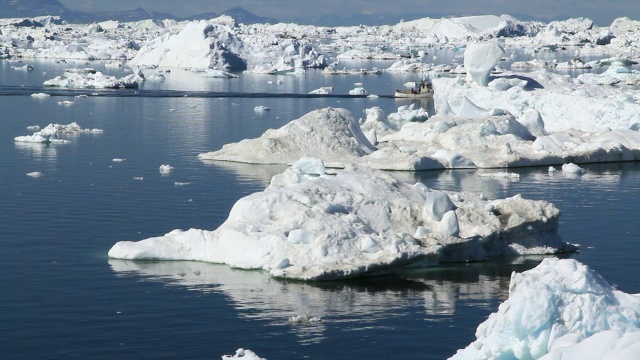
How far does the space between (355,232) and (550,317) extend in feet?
37.1

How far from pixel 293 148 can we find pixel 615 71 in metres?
54.2

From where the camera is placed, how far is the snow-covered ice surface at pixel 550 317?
16.0 metres

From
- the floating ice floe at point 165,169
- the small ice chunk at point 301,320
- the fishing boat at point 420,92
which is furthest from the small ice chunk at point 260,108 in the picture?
the small ice chunk at point 301,320

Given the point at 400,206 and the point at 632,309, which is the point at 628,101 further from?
the point at 632,309

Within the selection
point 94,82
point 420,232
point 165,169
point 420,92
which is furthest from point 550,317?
point 94,82

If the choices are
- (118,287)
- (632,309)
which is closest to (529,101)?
(118,287)

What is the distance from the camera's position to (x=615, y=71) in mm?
93500

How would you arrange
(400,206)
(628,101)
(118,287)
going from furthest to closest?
1. (628,101)
2. (400,206)
3. (118,287)

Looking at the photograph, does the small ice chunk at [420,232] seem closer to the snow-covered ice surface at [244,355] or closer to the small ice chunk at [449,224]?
the small ice chunk at [449,224]

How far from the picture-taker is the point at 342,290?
84.2 ft

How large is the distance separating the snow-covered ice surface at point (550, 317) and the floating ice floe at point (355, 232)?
9.56 metres

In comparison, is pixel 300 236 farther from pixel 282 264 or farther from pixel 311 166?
pixel 311 166

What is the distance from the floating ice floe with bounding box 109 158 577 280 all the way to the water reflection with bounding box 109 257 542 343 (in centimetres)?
36

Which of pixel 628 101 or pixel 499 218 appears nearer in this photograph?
pixel 499 218
